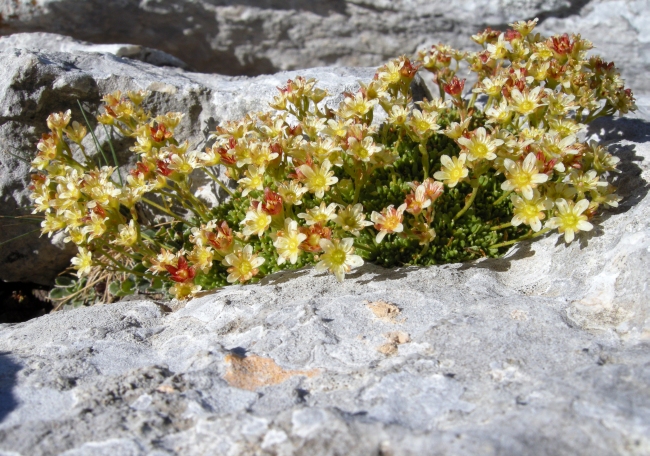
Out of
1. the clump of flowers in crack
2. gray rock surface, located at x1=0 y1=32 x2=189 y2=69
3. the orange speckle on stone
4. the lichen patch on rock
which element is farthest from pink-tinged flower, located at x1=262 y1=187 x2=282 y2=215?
gray rock surface, located at x1=0 y1=32 x2=189 y2=69

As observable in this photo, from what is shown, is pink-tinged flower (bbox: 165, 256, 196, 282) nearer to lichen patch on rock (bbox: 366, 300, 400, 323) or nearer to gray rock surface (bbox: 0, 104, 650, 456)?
gray rock surface (bbox: 0, 104, 650, 456)

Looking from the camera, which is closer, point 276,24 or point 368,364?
point 368,364

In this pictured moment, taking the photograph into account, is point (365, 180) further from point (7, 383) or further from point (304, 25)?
point (304, 25)

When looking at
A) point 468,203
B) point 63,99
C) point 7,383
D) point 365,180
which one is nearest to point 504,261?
point 468,203

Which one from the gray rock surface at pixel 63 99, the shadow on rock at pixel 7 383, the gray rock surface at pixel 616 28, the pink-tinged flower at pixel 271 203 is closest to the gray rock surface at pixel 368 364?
the shadow on rock at pixel 7 383

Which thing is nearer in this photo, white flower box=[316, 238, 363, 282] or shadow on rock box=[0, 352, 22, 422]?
shadow on rock box=[0, 352, 22, 422]

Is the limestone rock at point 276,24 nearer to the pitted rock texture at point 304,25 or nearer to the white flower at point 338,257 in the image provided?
the pitted rock texture at point 304,25
